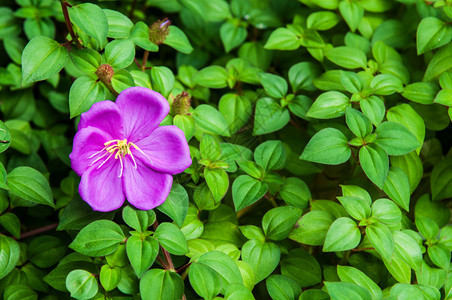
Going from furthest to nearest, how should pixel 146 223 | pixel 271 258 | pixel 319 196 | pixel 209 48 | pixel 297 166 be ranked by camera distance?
pixel 209 48 < pixel 319 196 < pixel 297 166 < pixel 271 258 < pixel 146 223

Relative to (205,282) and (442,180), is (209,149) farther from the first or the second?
(442,180)

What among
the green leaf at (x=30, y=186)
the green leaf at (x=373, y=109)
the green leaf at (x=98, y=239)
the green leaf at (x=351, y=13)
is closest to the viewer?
the green leaf at (x=98, y=239)

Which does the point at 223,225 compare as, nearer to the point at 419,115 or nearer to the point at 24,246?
the point at 24,246

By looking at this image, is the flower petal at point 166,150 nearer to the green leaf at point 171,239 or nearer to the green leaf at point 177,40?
the green leaf at point 171,239

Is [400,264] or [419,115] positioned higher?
[419,115]

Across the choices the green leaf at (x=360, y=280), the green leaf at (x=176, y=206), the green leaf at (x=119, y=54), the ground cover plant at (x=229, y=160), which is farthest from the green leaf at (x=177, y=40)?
the green leaf at (x=360, y=280)

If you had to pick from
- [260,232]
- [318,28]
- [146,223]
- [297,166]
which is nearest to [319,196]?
[297,166]
